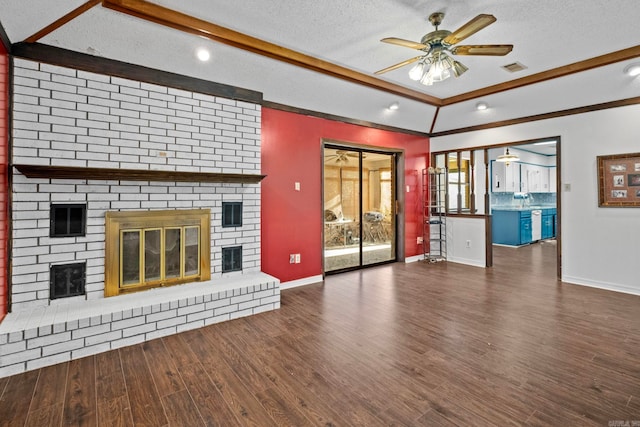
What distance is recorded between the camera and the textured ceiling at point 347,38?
2.61 meters

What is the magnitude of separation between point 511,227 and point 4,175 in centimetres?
899

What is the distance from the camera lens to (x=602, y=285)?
431 cm

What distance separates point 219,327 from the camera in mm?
3125

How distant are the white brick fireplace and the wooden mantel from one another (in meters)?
0.03

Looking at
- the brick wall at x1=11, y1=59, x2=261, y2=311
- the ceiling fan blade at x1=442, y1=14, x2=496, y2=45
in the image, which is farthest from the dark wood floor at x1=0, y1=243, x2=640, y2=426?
the ceiling fan blade at x1=442, y1=14, x2=496, y2=45

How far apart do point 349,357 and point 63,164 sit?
2.96 metres

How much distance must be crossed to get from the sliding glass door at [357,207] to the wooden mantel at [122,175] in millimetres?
1872

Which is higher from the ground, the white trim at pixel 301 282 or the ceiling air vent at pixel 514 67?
the ceiling air vent at pixel 514 67

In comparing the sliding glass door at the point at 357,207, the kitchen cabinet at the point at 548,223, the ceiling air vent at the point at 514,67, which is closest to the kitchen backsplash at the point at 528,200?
the kitchen cabinet at the point at 548,223

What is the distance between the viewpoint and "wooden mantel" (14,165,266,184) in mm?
2557

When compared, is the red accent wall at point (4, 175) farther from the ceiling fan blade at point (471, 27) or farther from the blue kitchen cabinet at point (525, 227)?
the blue kitchen cabinet at point (525, 227)

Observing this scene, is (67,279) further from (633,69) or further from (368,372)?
(633,69)

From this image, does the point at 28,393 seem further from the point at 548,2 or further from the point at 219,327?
the point at 548,2

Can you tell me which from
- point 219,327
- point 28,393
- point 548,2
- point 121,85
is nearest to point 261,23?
point 121,85
